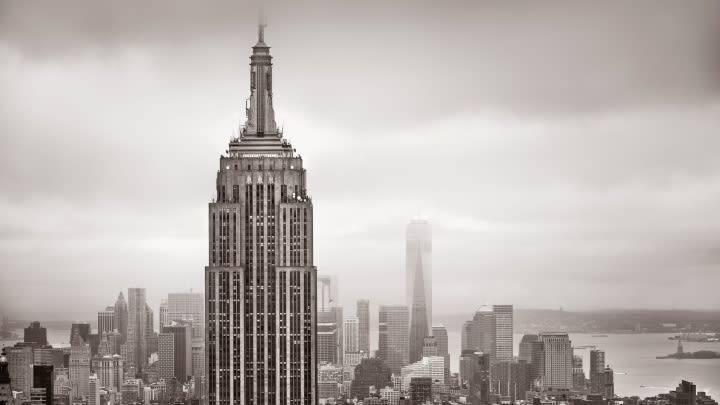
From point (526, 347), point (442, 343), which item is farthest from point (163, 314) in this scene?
point (526, 347)

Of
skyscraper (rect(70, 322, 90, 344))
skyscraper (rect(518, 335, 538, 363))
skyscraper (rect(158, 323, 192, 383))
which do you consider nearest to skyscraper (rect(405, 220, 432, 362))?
skyscraper (rect(518, 335, 538, 363))

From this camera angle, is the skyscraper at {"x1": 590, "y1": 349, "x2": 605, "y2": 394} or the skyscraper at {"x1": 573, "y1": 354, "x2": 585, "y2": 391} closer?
the skyscraper at {"x1": 590, "y1": 349, "x2": 605, "y2": 394}

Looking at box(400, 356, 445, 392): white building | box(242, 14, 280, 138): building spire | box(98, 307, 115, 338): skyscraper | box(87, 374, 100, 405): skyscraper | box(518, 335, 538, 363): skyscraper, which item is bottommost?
box(87, 374, 100, 405): skyscraper

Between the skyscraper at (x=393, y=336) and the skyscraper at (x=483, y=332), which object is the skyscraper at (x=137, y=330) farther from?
the skyscraper at (x=483, y=332)

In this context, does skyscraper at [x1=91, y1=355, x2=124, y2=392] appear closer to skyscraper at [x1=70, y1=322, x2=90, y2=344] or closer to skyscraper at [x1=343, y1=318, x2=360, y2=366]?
skyscraper at [x1=70, y1=322, x2=90, y2=344]

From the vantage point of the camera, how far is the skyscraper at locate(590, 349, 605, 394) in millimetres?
21000

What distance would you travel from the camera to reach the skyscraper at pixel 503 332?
68.8ft

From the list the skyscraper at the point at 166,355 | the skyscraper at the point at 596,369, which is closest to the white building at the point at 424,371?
the skyscraper at the point at 596,369

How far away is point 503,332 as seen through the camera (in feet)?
71.4

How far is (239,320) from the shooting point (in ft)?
66.2

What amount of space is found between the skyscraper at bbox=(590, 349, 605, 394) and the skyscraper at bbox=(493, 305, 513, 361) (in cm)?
84

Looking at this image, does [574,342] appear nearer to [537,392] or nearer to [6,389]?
[537,392]

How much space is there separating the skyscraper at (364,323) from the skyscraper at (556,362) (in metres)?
1.66

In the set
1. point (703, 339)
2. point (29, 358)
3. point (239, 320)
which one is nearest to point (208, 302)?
point (239, 320)
